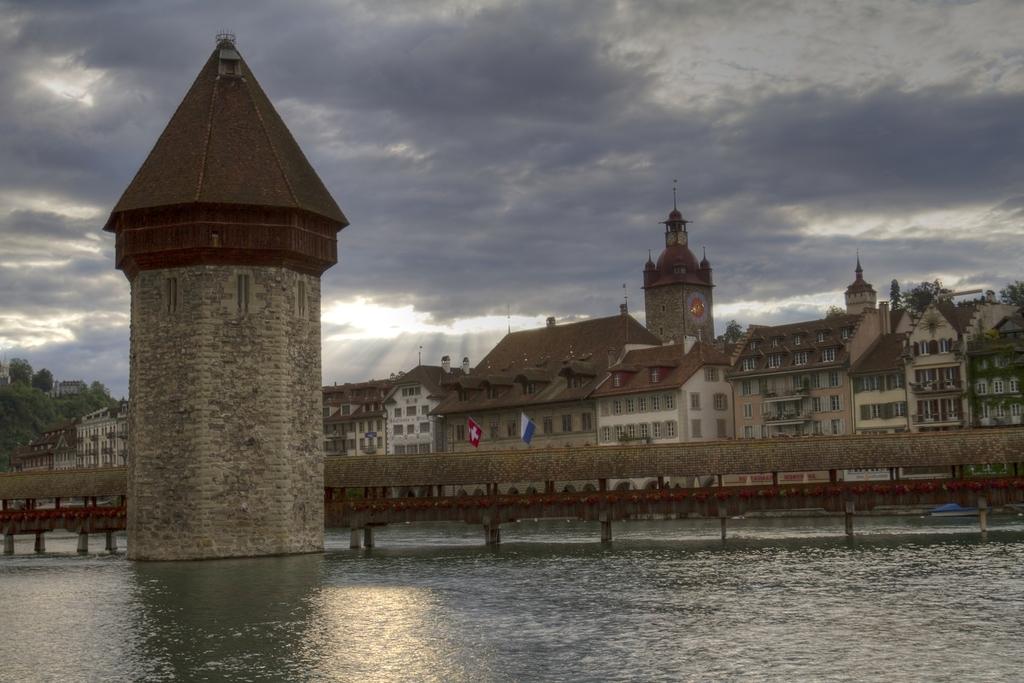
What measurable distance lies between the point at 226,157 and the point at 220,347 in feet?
18.4

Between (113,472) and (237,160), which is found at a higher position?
(237,160)

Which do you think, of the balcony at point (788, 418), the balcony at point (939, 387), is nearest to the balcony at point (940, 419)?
the balcony at point (939, 387)

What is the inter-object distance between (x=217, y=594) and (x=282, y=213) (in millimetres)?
13518

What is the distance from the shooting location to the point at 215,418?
117 feet

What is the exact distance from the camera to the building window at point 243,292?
3634 cm

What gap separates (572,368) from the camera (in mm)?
76625

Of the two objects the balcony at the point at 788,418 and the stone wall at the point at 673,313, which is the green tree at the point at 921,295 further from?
the balcony at the point at 788,418

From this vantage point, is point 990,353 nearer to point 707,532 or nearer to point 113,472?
point 707,532

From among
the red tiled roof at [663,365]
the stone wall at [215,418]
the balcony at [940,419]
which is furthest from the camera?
the red tiled roof at [663,365]

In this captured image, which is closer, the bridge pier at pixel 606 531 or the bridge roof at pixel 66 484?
the bridge pier at pixel 606 531

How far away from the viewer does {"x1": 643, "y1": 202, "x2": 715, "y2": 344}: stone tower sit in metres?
90.9

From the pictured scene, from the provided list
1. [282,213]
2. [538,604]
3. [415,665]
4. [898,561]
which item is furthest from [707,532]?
[415,665]

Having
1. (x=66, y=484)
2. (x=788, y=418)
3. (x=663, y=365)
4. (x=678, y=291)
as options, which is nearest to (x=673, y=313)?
(x=678, y=291)

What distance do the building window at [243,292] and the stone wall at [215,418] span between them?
3 centimetres
